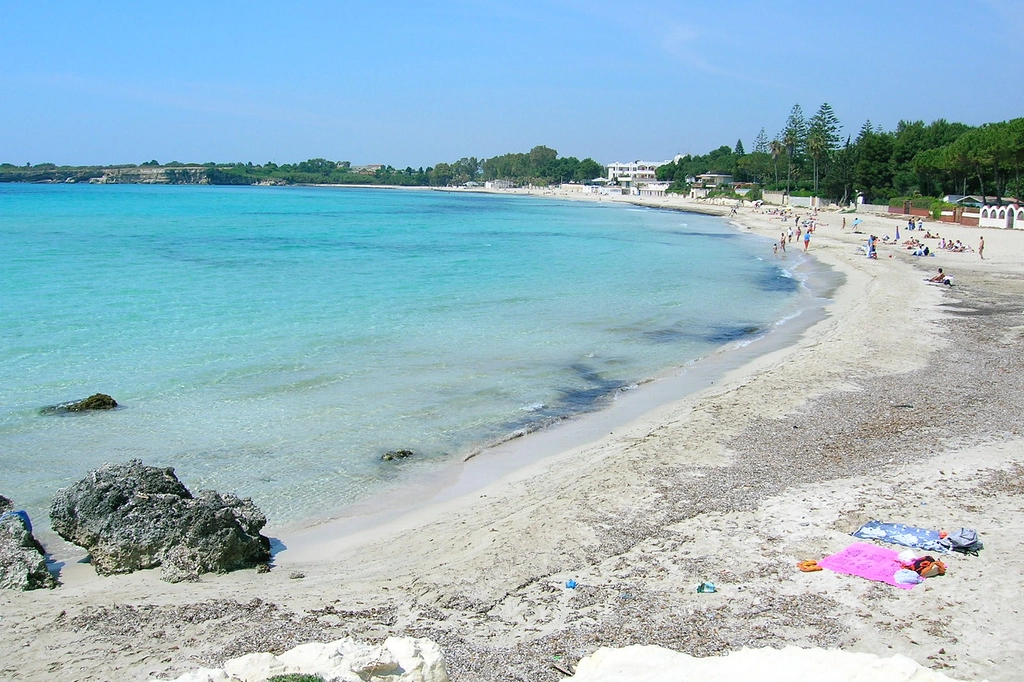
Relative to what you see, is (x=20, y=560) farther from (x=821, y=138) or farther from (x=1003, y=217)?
(x=821, y=138)

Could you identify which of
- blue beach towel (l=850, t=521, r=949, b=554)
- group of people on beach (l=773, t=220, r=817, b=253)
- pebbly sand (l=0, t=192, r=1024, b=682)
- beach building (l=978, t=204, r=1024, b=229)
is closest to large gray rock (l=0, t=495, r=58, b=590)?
pebbly sand (l=0, t=192, r=1024, b=682)

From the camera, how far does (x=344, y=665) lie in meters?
4.94

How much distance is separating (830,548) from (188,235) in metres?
60.4

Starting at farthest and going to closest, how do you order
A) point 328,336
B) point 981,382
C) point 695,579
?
point 328,336 < point 981,382 < point 695,579

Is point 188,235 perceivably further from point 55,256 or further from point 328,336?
point 328,336

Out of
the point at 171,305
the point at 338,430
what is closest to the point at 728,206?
the point at 171,305

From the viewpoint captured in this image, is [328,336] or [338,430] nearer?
[338,430]

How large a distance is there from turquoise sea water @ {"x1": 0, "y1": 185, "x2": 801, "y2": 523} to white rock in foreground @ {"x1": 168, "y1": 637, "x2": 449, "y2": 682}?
495cm

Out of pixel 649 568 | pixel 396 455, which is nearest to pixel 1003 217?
pixel 396 455

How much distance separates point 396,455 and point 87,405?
20.1 feet

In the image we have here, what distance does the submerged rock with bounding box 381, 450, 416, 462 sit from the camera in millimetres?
11938

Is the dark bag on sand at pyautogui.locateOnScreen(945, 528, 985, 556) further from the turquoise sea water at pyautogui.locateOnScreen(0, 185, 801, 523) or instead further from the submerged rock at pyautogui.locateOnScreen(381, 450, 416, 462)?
the submerged rock at pyautogui.locateOnScreen(381, 450, 416, 462)

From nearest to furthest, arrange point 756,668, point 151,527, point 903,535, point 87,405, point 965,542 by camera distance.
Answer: point 756,668, point 965,542, point 903,535, point 151,527, point 87,405

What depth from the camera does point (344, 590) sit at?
24.4 feet
